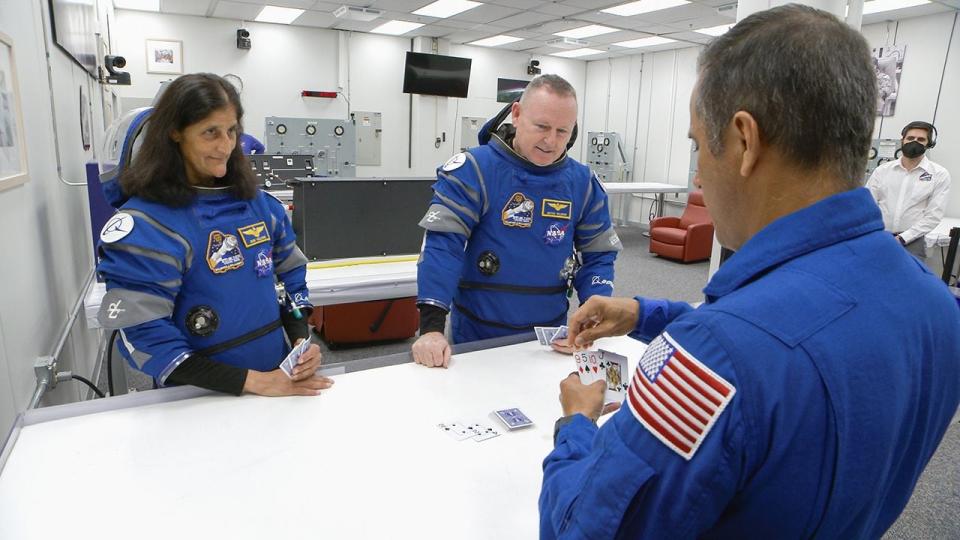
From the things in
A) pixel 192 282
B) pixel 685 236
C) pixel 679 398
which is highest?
pixel 679 398

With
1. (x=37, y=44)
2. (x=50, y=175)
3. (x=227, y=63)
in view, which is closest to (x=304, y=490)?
(x=50, y=175)

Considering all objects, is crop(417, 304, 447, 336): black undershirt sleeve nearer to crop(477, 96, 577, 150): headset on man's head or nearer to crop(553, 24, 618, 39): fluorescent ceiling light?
crop(477, 96, 577, 150): headset on man's head

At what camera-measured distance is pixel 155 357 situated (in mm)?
1344

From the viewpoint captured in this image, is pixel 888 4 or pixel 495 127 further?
pixel 888 4

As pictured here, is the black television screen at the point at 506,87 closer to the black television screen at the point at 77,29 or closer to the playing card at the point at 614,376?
the black television screen at the point at 77,29

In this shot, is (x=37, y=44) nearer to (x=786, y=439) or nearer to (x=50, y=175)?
(x=50, y=175)

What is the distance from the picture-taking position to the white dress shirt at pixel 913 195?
193 inches

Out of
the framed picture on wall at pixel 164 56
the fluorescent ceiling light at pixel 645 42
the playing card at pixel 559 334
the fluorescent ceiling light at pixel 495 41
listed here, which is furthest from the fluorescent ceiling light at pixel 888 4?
the framed picture on wall at pixel 164 56

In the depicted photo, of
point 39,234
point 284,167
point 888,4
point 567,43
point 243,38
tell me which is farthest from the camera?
point 567,43

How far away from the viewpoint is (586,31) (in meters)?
8.52

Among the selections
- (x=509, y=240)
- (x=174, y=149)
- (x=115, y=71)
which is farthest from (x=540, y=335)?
(x=115, y=71)

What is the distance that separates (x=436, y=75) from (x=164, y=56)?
3.80 meters

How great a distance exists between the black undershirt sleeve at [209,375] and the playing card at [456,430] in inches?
19.2

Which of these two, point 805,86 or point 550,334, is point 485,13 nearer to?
point 550,334
